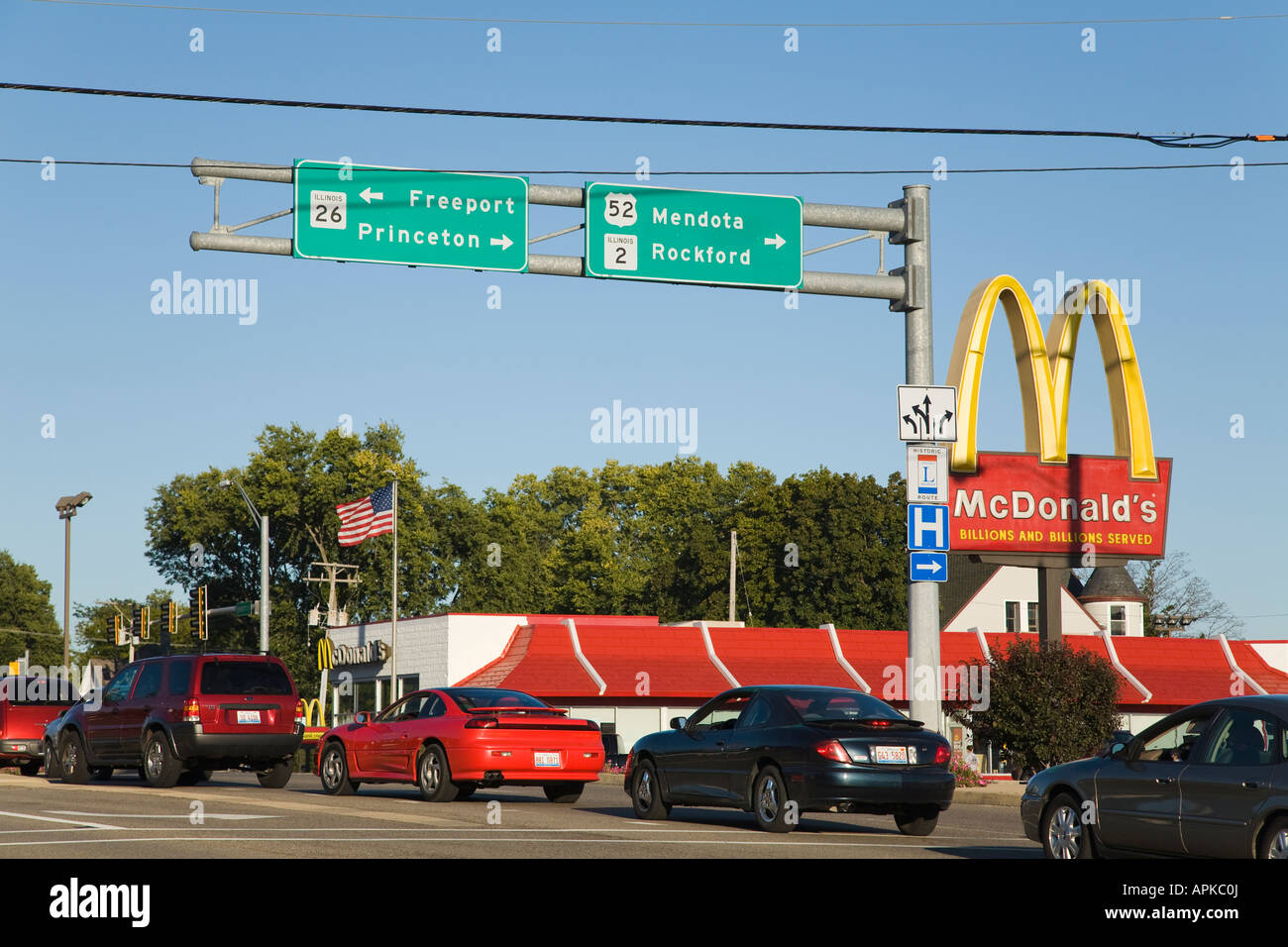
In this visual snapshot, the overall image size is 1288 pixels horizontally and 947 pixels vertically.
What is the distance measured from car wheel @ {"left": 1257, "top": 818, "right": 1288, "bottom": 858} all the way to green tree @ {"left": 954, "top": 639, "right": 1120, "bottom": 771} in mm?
15762

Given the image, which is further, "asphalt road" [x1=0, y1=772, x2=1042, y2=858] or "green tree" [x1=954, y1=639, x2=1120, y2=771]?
"green tree" [x1=954, y1=639, x2=1120, y2=771]

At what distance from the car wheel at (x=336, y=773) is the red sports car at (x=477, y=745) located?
521mm

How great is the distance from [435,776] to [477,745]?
1.01m

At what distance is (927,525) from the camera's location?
797 inches

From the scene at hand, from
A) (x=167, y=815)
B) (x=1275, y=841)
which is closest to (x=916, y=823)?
(x=1275, y=841)

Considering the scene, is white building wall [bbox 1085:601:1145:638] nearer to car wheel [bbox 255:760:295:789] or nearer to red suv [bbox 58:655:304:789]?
car wheel [bbox 255:760:295:789]

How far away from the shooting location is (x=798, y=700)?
16.0 m

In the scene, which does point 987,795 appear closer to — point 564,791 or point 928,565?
point 928,565

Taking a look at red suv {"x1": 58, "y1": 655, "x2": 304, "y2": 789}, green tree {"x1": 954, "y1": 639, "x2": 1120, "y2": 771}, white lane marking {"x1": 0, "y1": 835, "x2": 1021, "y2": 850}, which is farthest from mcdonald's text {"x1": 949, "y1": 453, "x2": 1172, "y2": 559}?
white lane marking {"x1": 0, "y1": 835, "x2": 1021, "y2": 850}

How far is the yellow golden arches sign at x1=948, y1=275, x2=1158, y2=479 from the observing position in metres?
33.0

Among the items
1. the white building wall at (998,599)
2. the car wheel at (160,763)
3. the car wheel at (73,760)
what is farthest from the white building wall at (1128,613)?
the car wheel at (160,763)

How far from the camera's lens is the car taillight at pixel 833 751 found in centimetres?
1507
